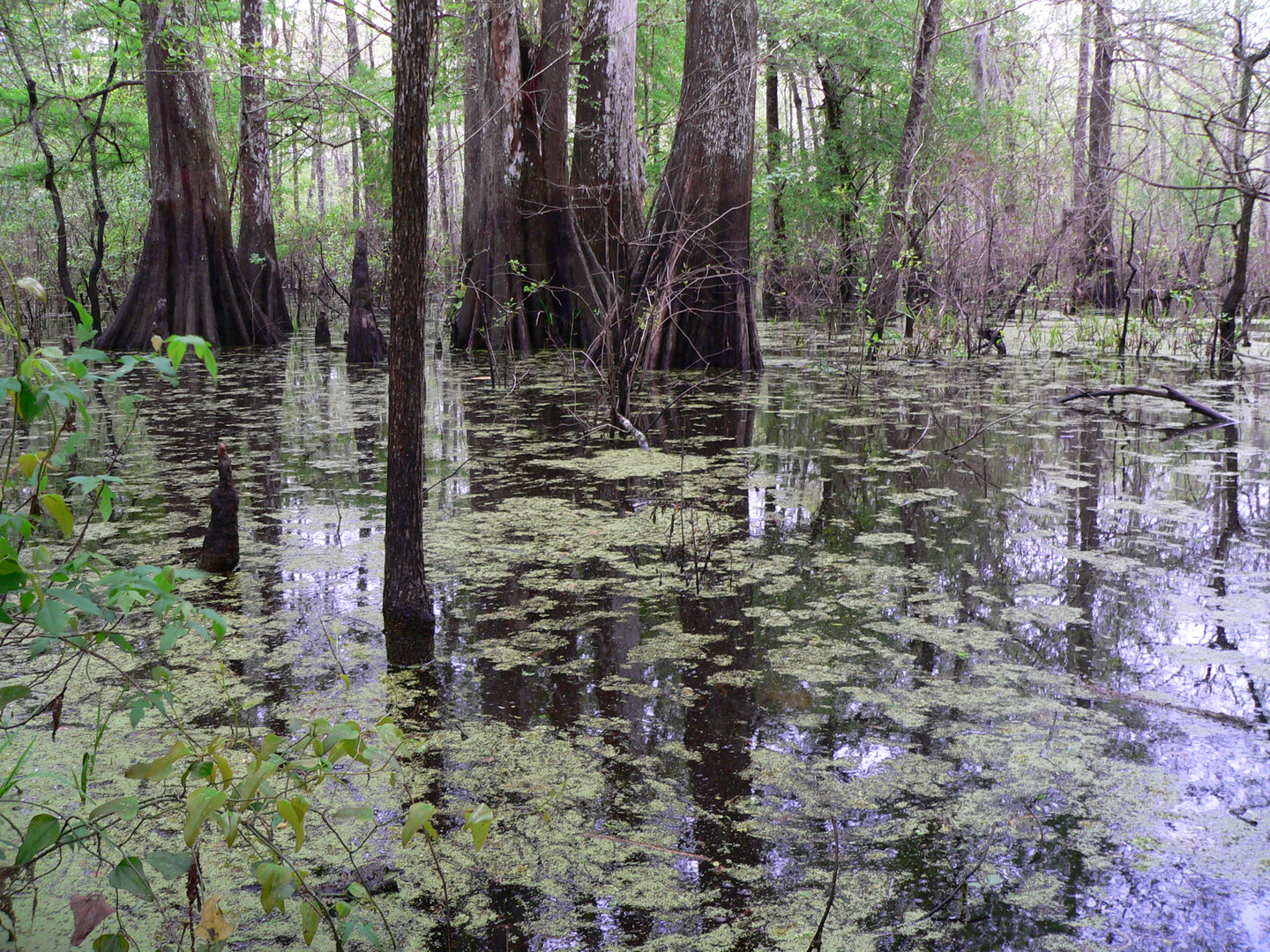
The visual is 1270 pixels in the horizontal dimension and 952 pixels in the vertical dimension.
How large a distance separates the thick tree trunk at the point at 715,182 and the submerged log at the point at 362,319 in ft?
8.92

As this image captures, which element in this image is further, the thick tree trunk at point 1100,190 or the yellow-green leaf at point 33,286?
the thick tree trunk at point 1100,190

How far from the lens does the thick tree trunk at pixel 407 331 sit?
2326 millimetres

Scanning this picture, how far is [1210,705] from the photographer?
2.31m

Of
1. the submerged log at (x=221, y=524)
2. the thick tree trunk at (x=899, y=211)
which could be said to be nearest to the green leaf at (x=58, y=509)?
the submerged log at (x=221, y=524)

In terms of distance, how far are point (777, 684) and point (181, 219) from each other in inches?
405

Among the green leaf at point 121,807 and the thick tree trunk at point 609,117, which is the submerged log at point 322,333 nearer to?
the thick tree trunk at point 609,117

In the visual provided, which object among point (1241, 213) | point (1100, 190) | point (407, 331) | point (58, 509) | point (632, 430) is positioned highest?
point (1100, 190)

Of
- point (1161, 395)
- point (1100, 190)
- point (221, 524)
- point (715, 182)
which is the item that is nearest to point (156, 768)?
point (221, 524)

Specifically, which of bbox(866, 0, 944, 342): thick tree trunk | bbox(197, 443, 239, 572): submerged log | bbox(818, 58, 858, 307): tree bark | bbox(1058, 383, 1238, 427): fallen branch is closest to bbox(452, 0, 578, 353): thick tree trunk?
bbox(866, 0, 944, 342): thick tree trunk

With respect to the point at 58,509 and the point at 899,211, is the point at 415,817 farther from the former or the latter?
the point at 899,211

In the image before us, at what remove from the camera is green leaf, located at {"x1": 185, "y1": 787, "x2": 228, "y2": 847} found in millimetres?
1112

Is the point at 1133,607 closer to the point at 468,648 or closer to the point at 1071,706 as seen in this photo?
the point at 1071,706

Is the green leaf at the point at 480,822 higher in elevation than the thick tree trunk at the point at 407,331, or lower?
lower

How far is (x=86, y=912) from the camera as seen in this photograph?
3.64ft
